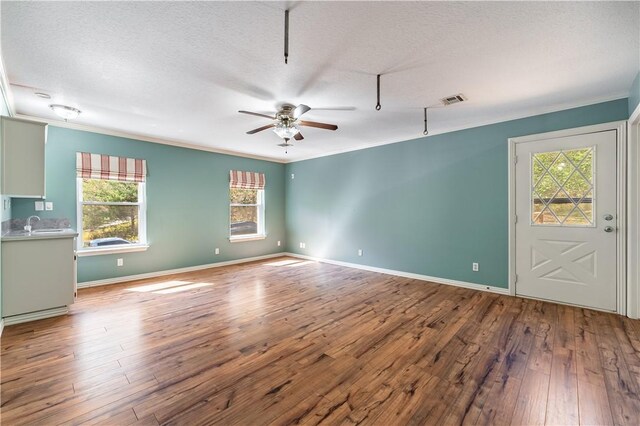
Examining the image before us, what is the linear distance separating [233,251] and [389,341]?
448 cm

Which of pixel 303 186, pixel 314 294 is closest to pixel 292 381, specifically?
pixel 314 294

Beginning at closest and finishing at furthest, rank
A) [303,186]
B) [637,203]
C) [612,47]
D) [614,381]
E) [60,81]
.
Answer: [614,381], [612,47], [60,81], [637,203], [303,186]

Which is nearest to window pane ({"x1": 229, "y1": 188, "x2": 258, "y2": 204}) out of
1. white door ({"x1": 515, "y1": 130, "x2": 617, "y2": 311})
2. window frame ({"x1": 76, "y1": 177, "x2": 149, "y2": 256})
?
window frame ({"x1": 76, "y1": 177, "x2": 149, "y2": 256})

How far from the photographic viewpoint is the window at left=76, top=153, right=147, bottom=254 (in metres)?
4.31

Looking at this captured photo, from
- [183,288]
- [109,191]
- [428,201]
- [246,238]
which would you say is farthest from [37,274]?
[428,201]

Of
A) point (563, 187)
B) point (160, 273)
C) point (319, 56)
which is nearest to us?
point (319, 56)

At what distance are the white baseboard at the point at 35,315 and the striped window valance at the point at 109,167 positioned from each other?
7.05ft

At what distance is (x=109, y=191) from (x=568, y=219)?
6937 millimetres

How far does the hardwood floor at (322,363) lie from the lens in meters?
1.67

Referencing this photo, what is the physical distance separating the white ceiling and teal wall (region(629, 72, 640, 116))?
0.08 metres

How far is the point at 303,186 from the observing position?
6.78m

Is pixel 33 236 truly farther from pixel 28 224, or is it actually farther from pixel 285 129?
pixel 285 129

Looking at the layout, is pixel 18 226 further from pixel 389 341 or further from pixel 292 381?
pixel 389 341

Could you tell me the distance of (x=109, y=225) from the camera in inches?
181
